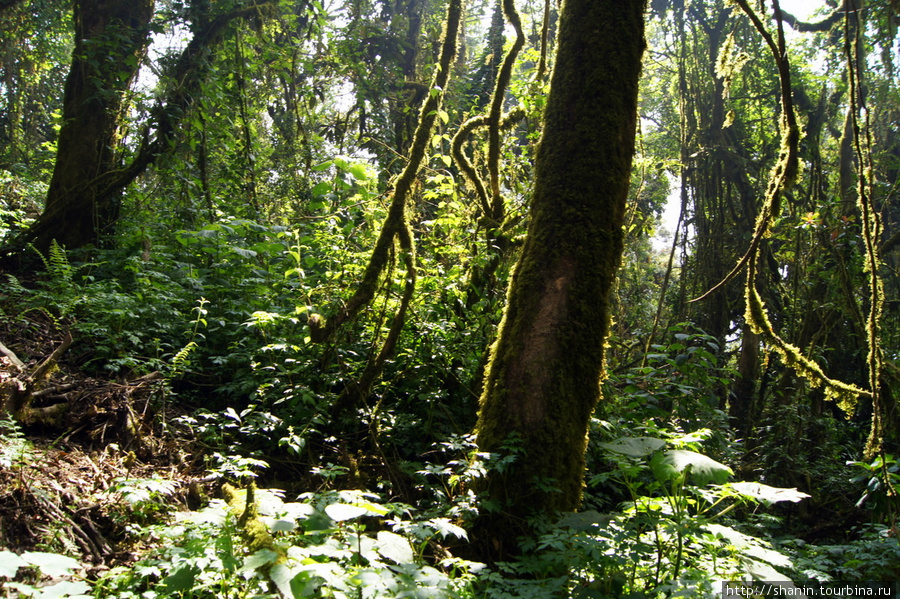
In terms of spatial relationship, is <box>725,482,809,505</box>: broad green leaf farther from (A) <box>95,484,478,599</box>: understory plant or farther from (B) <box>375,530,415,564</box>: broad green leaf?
(B) <box>375,530,415,564</box>: broad green leaf

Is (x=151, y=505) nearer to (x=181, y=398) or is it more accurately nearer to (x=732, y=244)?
(x=181, y=398)

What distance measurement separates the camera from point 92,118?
6.96m

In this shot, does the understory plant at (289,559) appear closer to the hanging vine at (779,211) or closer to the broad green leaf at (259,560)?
the broad green leaf at (259,560)

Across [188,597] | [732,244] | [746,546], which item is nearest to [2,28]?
[188,597]

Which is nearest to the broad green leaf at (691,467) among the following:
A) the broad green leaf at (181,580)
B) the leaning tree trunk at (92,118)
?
the broad green leaf at (181,580)

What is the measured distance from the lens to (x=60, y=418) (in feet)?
11.3

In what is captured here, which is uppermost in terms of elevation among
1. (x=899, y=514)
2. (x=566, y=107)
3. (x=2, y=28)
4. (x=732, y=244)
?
(x=2, y=28)

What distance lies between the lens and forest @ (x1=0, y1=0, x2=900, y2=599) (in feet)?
6.95

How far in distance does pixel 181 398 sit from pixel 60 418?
90 cm

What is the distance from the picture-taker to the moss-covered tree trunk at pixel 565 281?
2584 mm

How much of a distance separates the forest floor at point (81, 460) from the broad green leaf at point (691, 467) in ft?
7.61

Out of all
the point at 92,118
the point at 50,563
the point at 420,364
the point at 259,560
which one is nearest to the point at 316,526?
the point at 259,560

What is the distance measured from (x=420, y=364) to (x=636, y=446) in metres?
2.11

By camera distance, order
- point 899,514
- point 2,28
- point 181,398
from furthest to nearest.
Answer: point 2,28, point 181,398, point 899,514
